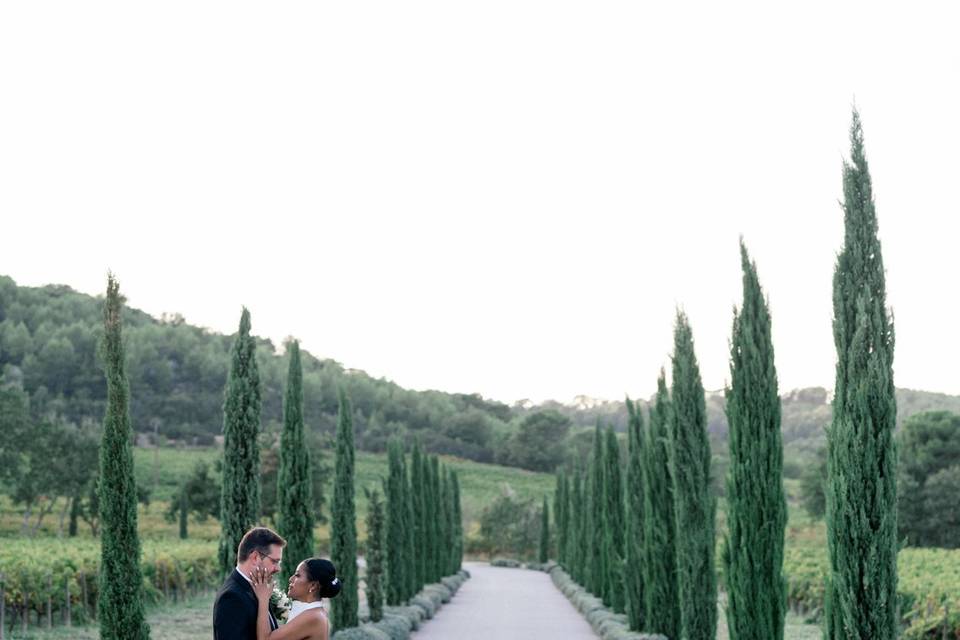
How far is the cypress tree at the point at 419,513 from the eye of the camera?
3247 centimetres

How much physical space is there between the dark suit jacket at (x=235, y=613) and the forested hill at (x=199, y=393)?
5230 centimetres

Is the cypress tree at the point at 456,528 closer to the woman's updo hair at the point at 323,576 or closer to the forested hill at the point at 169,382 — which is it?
the forested hill at the point at 169,382

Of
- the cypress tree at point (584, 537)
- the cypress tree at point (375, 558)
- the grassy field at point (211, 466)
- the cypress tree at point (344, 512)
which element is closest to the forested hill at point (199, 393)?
the grassy field at point (211, 466)

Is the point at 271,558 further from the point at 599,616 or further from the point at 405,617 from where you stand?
the point at 599,616

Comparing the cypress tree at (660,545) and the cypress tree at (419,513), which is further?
the cypress tree at (419,513)

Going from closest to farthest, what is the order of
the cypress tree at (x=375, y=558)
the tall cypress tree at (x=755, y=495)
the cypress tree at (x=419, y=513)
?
1. the tall cypress tree at (x=755, y=495)
2. the cypress tree at (x=375, y=558)
3. the cypress tree at (x=419, y=513)

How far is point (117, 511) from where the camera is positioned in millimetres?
11633

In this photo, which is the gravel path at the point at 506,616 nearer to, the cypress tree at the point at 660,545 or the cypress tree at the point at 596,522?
the cypress tree at the point at 596,522

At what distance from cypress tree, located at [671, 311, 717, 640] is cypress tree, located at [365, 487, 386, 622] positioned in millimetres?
7755

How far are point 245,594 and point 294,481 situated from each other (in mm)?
12212

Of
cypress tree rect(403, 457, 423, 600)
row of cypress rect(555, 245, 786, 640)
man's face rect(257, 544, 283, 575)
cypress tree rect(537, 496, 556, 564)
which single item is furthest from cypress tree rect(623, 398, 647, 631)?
cypress tree rect(537, 496, 556, 564)

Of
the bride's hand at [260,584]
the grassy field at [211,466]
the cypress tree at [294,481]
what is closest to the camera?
the bride's hand at [260,584]

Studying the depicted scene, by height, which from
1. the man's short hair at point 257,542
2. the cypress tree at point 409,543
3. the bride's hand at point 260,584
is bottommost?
the cypress tree at point 409,543

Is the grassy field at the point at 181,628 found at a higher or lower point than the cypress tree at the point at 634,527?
lower
